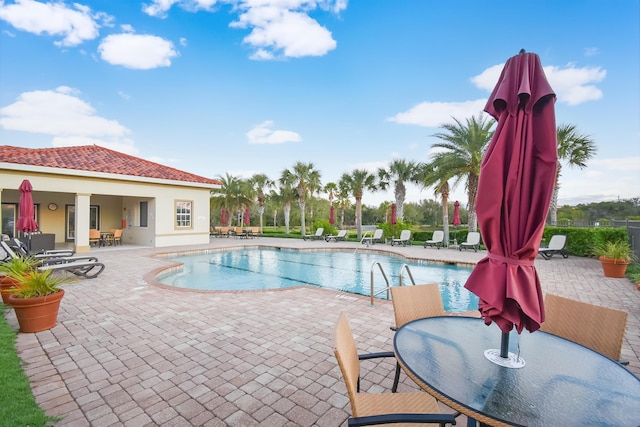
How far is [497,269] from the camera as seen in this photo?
178 cm

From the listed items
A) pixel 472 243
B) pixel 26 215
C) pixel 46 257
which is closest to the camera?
pixel 26 215

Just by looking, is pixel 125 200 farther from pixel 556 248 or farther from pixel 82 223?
pixel 556 248

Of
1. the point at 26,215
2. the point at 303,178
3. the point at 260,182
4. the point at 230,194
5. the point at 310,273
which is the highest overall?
the point at 260,182

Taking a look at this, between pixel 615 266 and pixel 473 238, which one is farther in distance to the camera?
pixel 473 238

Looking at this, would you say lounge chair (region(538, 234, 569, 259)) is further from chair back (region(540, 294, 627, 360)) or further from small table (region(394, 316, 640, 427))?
small table (region(394, 316, 640, 427))

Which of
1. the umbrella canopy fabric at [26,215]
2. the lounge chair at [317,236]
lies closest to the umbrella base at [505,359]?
the umbrella canopy fabric at [26,215]

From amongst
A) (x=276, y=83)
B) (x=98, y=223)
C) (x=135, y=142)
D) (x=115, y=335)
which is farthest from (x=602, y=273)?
(x=135, y=142)

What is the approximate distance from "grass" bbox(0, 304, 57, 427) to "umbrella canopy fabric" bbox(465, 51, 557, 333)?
3.36 m

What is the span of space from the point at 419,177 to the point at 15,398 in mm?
18920

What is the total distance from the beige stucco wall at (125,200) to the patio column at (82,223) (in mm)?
353

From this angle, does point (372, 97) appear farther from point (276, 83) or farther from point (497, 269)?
point (497, 269)

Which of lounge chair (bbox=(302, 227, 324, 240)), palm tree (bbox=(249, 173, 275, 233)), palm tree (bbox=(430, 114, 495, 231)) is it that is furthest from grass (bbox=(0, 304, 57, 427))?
palm tree (bbox=(249, 173, 275, 233))

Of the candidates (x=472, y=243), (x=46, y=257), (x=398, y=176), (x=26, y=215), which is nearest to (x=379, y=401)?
(x=46, y=257)

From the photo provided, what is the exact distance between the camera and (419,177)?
61.5 ft
